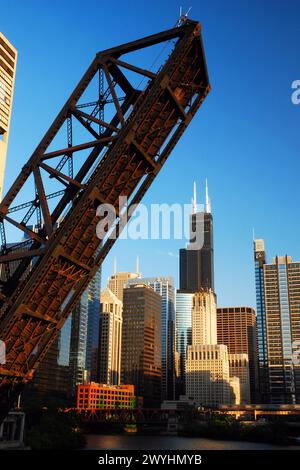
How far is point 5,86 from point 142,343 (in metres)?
152

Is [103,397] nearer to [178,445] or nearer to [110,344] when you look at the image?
[110,344]

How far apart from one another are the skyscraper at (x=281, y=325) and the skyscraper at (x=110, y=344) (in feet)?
Answer: 170

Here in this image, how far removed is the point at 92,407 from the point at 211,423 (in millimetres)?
40271

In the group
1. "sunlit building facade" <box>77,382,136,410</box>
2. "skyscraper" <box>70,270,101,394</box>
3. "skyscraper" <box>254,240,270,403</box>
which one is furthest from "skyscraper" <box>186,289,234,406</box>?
"sunlit building facade" <box>77,382,136,410</box>

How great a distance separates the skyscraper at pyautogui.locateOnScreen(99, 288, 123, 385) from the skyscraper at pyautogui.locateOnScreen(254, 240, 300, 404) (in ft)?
170

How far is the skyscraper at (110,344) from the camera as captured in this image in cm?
18025

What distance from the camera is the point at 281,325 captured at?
16450 centimetres

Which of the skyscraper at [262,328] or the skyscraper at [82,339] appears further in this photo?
the skyscraper at [262,328]

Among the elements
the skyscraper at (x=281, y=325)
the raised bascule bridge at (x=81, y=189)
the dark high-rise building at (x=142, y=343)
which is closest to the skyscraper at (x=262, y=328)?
the skyscraper at (x=281, y=325)

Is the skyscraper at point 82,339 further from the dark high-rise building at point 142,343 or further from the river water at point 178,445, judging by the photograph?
the river water at point 178,445

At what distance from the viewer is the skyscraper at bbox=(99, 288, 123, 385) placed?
591 feet

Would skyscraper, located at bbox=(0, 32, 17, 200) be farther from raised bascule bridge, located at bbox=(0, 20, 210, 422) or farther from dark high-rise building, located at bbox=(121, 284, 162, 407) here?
dark high-rise building, located at bbox=(121, 284, 162, 407)

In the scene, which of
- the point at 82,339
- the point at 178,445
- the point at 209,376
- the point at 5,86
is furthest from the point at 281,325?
the point at 5,86
